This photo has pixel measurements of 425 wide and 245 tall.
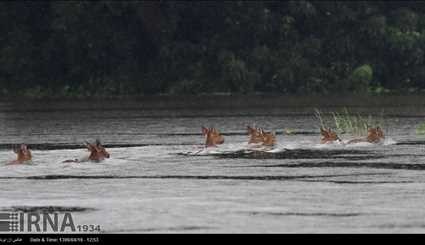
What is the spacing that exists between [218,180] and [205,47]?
2388 inches

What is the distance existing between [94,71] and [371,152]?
182 ft

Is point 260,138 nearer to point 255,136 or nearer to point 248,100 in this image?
point 255,136

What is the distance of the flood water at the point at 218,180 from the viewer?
22344 millimetres

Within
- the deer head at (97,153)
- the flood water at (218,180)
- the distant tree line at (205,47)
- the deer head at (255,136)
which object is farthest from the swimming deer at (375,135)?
the distant tree line at (205,47)

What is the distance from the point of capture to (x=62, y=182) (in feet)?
95.7

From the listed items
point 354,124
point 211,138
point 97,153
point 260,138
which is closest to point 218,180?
point 97,153

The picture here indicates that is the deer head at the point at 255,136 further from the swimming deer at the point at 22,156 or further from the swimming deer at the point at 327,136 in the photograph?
the swimming deer at the point at 22,156

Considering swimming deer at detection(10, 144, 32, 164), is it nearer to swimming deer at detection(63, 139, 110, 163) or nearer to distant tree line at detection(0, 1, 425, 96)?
swimming deer at detection(63, 139, 110, 163)

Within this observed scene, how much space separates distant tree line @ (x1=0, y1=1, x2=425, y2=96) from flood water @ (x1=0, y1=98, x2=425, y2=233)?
34.8 m

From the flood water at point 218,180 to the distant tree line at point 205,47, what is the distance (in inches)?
1372

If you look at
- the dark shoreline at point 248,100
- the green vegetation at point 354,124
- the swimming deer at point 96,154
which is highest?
the swimming deer at point 96,154

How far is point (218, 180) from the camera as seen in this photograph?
29.0m
